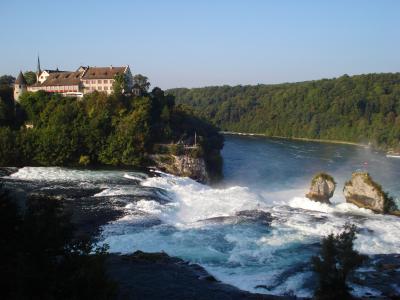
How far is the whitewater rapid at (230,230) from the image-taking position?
82.8 feet

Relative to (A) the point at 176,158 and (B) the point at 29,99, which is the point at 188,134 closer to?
(A) the point at 176,158

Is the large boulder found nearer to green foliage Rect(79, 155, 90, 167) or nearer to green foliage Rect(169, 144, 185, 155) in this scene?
green foliage Rect(169, 144, 185, 155)

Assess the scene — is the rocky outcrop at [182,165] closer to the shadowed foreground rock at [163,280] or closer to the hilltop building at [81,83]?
the hilltop building at [81,83]

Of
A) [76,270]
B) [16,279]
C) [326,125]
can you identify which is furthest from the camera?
[326,125]

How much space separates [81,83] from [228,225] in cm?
4288

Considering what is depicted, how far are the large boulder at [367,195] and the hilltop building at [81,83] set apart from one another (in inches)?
1386

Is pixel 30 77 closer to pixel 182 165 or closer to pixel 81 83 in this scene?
pixel 81 83

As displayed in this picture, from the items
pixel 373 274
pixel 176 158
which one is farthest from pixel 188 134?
pixel 373 274

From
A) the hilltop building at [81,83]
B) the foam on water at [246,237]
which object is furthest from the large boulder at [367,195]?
the hilltop building at [81,83]

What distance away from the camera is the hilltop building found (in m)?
66.1

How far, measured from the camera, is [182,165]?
54.1 meters

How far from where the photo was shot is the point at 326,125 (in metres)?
137

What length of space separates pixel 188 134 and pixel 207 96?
423 feet

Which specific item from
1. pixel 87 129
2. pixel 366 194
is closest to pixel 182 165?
pixel 87 129
